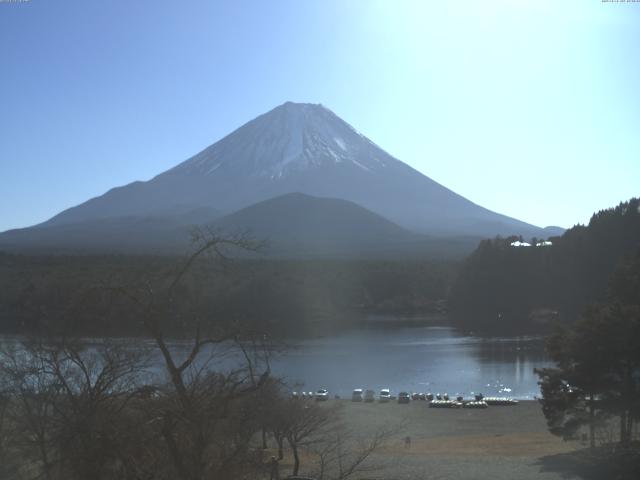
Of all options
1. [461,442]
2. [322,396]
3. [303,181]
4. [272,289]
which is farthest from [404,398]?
[303,181]

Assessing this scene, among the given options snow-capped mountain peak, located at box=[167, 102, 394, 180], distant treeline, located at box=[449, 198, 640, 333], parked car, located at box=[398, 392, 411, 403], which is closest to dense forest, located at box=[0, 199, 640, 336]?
distant treeline, located at box=[449, 198, 640, 333]

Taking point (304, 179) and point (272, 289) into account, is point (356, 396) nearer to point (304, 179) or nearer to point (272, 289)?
point (272, 289)

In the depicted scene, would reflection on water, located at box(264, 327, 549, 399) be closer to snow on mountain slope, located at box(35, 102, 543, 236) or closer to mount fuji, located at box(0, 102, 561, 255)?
mount fuji, located at box(0, 102, 561, 255)

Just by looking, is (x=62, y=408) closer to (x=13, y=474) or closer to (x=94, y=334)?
(x=13, y=474)

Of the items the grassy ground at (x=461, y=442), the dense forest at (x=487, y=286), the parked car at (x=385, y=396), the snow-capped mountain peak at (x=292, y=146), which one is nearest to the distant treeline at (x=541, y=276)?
A: the dense forest at (x=487, y=286)

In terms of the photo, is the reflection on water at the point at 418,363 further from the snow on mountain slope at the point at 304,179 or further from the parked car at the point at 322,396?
the snow on mountain slope at the point at 304,179

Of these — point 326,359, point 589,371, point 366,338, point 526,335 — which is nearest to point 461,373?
point 326,359
